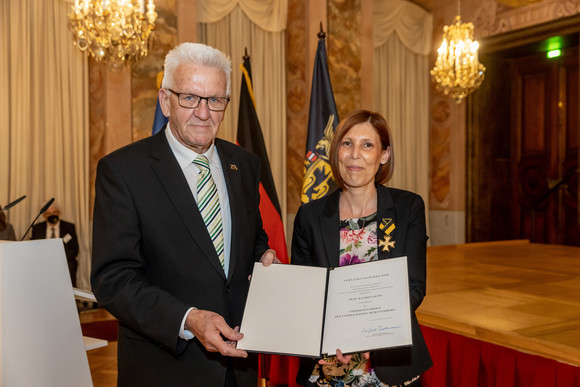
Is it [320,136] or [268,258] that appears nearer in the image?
[268,258]

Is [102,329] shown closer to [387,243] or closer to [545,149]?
[387,243]

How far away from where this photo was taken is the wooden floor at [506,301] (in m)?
2.73

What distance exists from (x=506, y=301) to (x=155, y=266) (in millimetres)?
2611

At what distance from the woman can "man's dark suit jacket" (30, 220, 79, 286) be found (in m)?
4.91

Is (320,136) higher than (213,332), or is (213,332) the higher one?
(320,136)

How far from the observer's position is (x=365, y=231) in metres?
2.24

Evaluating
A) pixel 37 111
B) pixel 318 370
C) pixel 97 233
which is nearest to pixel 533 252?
pixel 318 370

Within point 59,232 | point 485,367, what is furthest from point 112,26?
point 485,367

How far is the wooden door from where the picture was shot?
30.1 feet

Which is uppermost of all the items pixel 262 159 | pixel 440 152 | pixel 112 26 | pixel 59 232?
pixel 112 26

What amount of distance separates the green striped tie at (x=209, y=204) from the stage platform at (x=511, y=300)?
173 cm

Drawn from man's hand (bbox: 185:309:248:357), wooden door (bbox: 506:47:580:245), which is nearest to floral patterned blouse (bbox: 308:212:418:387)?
man's hand (bbox: 185:309:248:357)

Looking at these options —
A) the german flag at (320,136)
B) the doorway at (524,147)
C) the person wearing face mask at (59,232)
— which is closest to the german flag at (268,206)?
the german flag at (320,136)

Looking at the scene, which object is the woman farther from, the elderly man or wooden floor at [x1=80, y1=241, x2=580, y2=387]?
wooden floor at [x1=80, y1=241, x2=580, y2=387]
